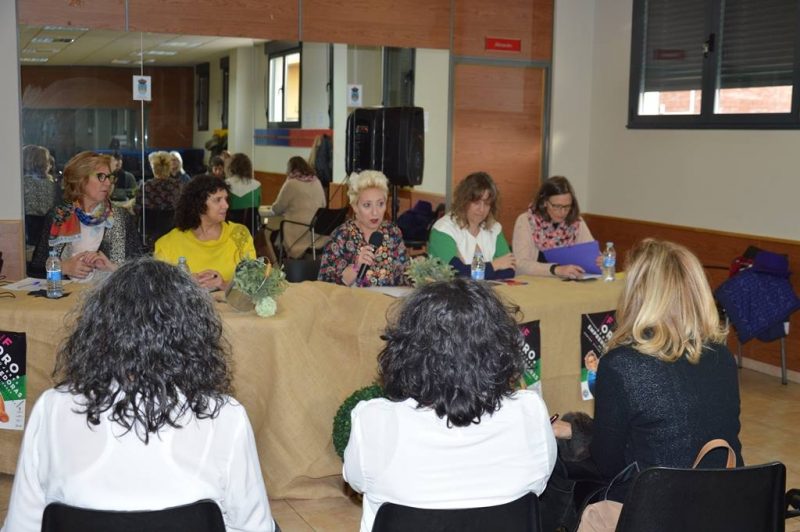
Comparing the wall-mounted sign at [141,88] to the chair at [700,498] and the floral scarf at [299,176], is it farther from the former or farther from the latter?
the chair at [700,498]

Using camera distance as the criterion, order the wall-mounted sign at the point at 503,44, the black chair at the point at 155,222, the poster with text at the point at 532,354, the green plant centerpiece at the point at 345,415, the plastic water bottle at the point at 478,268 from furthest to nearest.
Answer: the wall-mounted sign at the point at 503,44 → the black chair at the point at 155,222 → the plastic water bottle at the point at 478,268 → the poster with text at the point at 532,354 → the green plant centerpiece at the point at 345,415

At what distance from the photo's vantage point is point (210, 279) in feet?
14.6

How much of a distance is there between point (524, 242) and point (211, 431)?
12.5 ft

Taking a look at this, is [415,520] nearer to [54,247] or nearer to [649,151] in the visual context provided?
[54,247]

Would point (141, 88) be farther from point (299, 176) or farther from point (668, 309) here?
point (668, 309)

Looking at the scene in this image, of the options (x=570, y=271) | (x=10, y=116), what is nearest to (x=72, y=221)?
(x=10, y=116)

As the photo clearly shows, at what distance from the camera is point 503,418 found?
2.15 m

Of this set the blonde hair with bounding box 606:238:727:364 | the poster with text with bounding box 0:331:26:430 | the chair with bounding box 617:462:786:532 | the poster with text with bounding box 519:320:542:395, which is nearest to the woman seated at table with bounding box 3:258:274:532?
Result: the chair with bounding box 617:462:786:532

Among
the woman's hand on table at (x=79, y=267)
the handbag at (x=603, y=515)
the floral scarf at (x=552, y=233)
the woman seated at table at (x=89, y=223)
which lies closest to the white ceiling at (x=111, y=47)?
the woman seated at table at (x=89, y=223)

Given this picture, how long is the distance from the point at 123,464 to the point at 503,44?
617 centimetres

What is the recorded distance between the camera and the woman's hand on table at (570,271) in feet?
16.9

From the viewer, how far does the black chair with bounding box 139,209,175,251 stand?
6.32m

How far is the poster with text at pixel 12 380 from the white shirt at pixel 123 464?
Result: 2.00 m

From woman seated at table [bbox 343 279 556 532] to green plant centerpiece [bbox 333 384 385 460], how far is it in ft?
5.05
